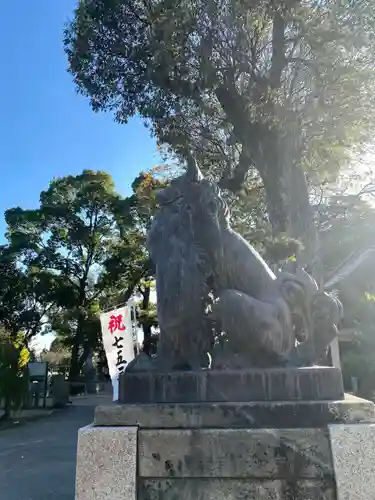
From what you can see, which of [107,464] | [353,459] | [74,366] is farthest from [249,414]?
[74,366]

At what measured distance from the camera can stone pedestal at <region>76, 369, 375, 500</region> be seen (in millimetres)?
2396

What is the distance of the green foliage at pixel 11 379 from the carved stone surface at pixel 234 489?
38.7 feet

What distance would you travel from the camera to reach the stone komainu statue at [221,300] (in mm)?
2854

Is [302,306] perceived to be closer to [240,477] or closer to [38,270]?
[240,477]

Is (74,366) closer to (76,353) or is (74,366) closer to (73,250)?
(76,353)

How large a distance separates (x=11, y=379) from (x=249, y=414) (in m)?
12.3

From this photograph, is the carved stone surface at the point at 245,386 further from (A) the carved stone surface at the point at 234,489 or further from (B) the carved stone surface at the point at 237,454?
(A) the carved stone surface at the point at 234,489

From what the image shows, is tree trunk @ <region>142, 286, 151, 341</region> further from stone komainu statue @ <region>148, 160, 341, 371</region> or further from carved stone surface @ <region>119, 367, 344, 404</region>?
carved stone surface @ <region>119, 367, 344, 404</region>

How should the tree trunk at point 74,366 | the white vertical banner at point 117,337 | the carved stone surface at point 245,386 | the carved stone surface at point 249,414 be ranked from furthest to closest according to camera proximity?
the tree trunk at point 74,366 → the white vertical banner at point 117,337 → the carved stone surface at point 245,386 → the carved stone surface at point 249,414

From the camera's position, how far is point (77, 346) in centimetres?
2278

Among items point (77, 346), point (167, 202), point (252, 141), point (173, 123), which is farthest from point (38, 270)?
point (167, 202)

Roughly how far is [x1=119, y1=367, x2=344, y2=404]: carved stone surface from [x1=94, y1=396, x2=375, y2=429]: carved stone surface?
0.11m

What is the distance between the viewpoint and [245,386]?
8.87 ft

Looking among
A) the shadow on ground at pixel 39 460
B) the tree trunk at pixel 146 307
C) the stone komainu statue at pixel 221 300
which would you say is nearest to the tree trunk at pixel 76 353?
the tree trunk at pixel 146 307
